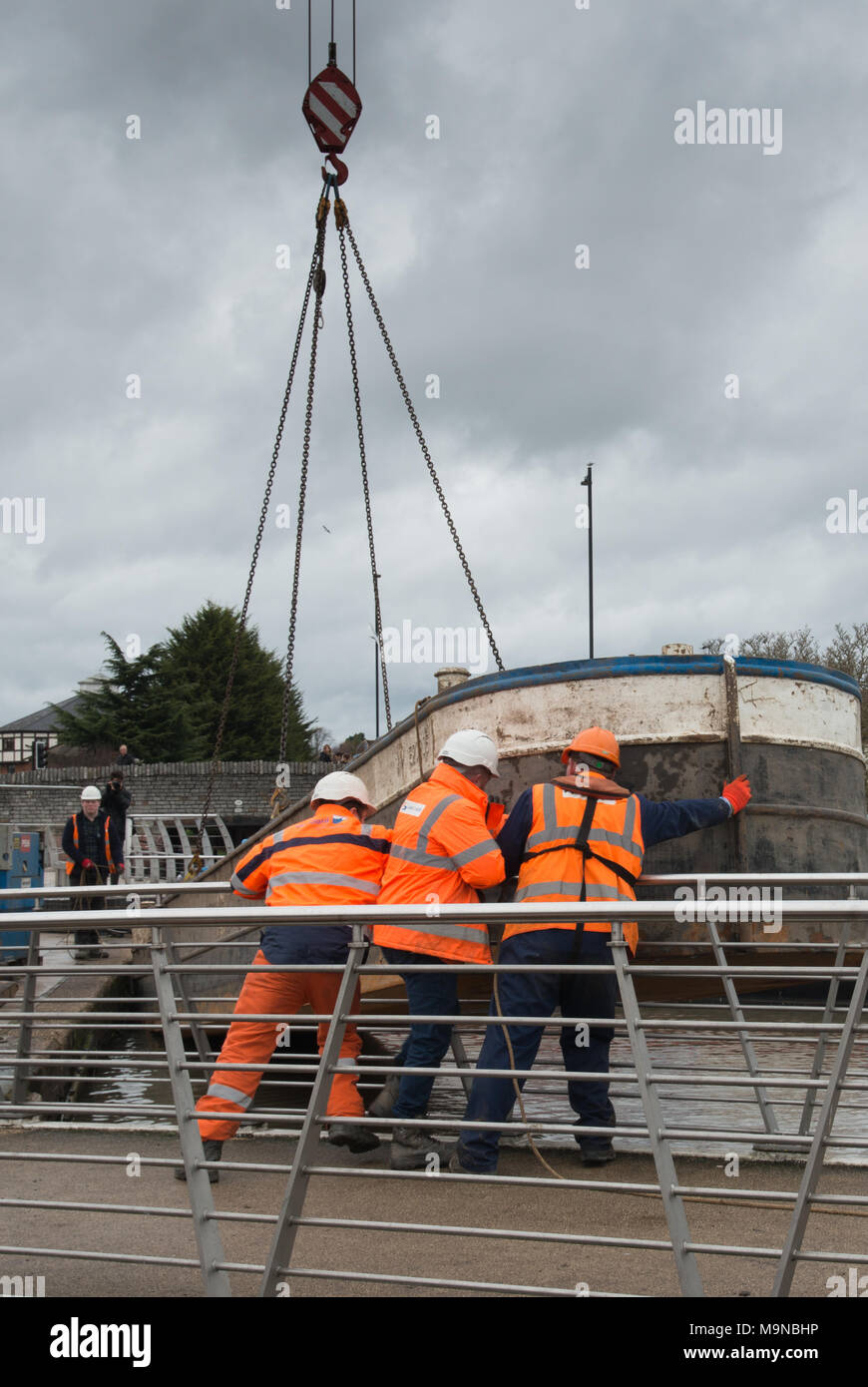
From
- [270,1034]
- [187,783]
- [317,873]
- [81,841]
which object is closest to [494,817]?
[317,873]

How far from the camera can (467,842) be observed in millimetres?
4941

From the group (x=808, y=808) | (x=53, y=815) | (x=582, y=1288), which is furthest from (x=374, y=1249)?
(x=53, y=815)

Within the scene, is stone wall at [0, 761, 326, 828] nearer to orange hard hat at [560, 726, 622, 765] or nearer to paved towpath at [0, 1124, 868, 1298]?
orange hard hat at [560, 726, 622, 765]

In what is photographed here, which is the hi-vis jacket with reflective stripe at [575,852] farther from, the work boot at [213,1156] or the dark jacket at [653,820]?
the work boot at [213,1156]

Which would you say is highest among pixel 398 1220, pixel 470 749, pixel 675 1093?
pixel 470 749

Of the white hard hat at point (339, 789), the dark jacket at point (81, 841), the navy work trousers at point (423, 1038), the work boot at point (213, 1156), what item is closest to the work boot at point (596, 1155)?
the navy work trousers at point (423, 1038)

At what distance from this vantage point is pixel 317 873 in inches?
201

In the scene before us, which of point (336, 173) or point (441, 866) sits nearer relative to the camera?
point (441, 866)

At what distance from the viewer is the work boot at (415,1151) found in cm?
488

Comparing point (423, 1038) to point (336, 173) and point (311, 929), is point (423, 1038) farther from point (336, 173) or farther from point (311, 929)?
point (336, 173)

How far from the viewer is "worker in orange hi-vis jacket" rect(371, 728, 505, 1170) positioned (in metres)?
4.91

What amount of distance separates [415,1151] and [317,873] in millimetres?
1087

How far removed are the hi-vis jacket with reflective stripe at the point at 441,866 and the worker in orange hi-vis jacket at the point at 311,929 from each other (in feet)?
0.52

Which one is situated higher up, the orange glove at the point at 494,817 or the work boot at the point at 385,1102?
the orange glove at the point at 494,817
